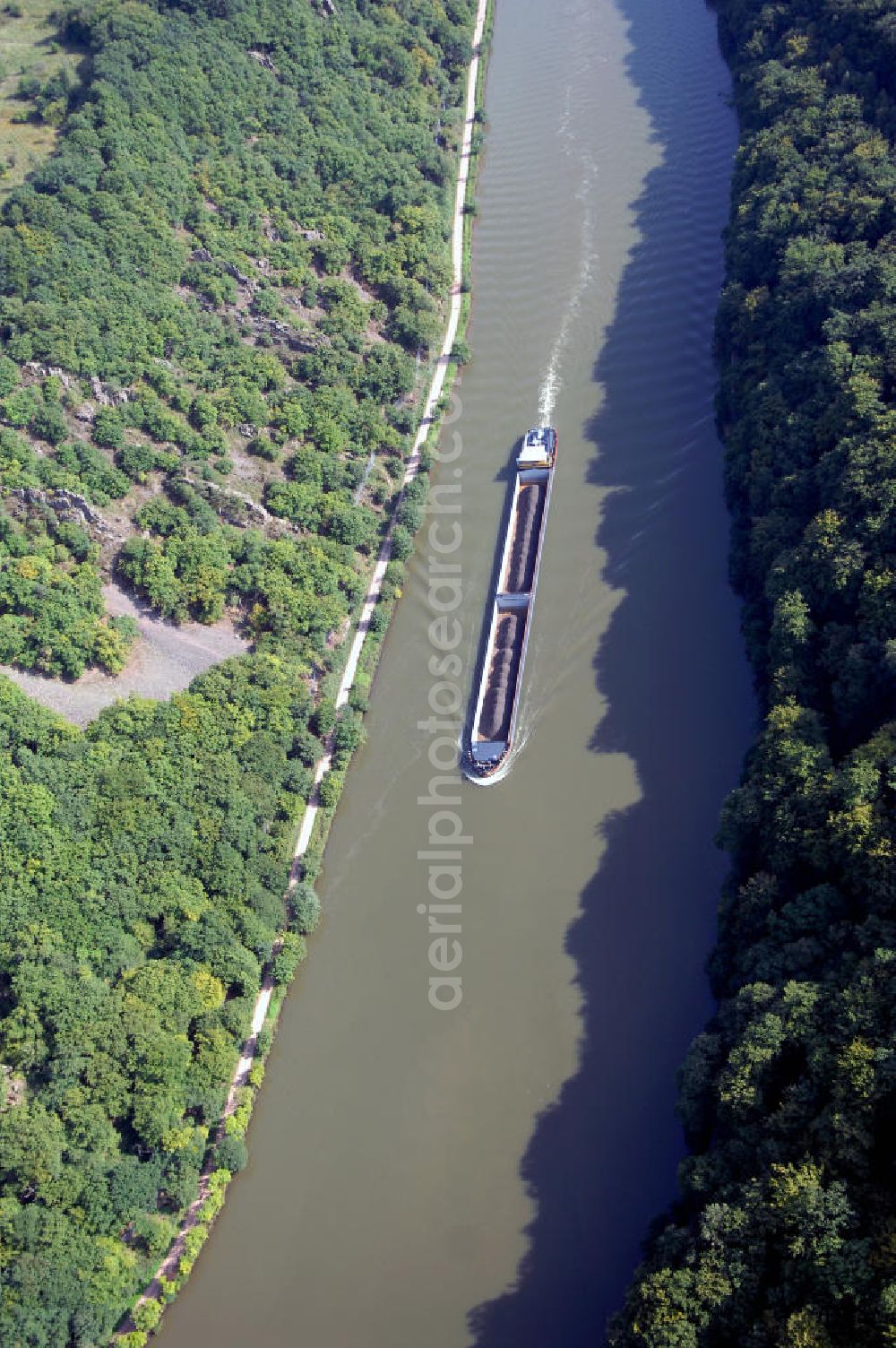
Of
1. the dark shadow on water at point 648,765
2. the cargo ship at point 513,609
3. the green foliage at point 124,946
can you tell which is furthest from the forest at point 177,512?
the dark shadow on water at point 648,765

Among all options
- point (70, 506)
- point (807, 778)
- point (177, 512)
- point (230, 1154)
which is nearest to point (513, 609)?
point (177, 512)

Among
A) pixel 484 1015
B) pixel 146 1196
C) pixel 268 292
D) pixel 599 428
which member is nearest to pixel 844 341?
pixel 599 428

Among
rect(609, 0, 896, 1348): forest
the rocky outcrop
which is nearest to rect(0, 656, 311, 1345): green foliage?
the rocky outcrop

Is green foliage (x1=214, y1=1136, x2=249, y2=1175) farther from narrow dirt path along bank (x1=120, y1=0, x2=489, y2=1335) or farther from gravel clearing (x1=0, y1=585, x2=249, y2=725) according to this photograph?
gravel clearing (x1=0, y1=585, x2=249, y2=725)

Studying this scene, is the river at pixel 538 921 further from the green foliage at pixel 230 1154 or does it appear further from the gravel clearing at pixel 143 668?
the gravel clearing at pixel 143 668

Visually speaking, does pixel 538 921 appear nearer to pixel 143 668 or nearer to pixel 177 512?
pixel 143 668

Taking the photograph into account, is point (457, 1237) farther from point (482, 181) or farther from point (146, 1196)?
point (482, 181)
